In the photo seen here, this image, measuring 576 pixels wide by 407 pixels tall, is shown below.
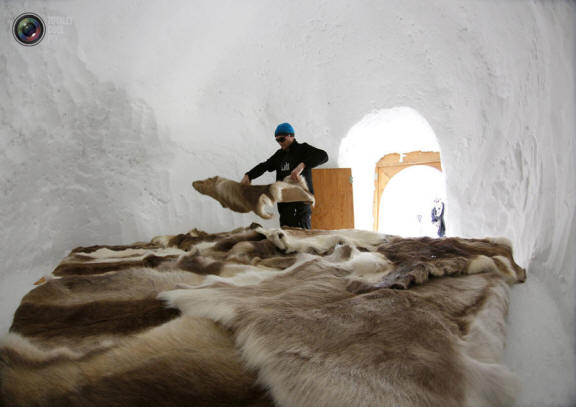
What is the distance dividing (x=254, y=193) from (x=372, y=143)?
3.04 metres

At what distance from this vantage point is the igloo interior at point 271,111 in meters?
0.98

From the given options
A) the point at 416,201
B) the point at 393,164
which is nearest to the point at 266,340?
the point at 393,164

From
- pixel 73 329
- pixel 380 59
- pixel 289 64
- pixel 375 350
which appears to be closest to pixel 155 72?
pixel 289 64

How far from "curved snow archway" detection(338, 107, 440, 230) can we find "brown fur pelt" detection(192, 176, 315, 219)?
200 centimetres

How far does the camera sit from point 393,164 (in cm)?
484

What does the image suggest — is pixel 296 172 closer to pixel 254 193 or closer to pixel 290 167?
pixel 254 193

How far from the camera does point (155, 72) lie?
2715 mm

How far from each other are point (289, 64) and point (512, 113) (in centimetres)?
233

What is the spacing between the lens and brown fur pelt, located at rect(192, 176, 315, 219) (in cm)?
174

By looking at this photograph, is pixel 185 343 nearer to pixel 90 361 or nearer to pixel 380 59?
pixel 90 361

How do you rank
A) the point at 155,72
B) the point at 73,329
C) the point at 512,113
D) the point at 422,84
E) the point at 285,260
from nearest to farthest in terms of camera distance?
Result: the point at 73,329 → the point at 285,260 → the point at 512,113 → the point at 155,72 → the point at 422,84

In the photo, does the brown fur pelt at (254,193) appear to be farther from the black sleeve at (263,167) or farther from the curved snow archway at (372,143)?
the curved snow archway at (372,143)

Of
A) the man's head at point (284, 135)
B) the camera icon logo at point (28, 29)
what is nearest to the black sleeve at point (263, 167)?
the man's head at point (284, 135)

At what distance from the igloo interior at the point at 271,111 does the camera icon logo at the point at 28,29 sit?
46mm
